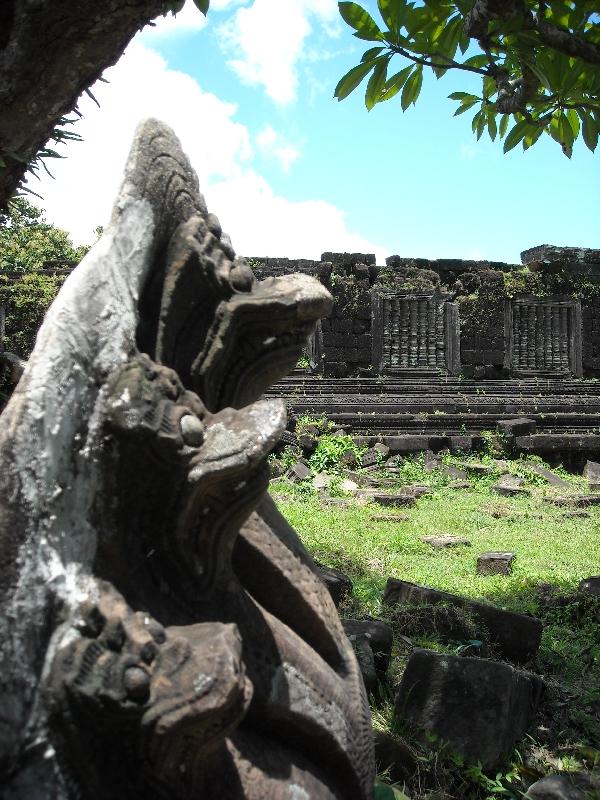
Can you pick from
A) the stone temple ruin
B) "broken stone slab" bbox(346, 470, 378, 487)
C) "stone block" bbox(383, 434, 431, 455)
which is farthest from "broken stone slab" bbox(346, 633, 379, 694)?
the stone temple ruin

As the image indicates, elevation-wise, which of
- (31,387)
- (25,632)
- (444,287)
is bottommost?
(25,632)

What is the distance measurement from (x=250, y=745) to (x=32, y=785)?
466 mm

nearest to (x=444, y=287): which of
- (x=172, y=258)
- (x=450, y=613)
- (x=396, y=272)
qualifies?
(x=396, y=272)

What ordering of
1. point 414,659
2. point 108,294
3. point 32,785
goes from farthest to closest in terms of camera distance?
point 414,659 → point 108,294 → point 32,785

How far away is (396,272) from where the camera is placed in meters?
16.7

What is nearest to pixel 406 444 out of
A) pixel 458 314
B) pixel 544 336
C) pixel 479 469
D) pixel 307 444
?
pixel 479 469

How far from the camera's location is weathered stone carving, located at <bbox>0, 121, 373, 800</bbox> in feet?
4.20

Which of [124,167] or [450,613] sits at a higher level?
[124,167]

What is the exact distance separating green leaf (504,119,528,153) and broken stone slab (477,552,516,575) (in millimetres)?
3026

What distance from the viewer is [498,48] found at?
3.26 m

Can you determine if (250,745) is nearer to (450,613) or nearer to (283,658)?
(283,658)

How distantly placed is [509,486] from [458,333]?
692cm

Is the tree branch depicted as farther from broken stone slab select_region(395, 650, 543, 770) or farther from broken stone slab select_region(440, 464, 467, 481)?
broken stone slab select_region(440, 464, 467, 481)

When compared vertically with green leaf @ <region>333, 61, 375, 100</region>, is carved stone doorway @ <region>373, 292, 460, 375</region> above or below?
above
